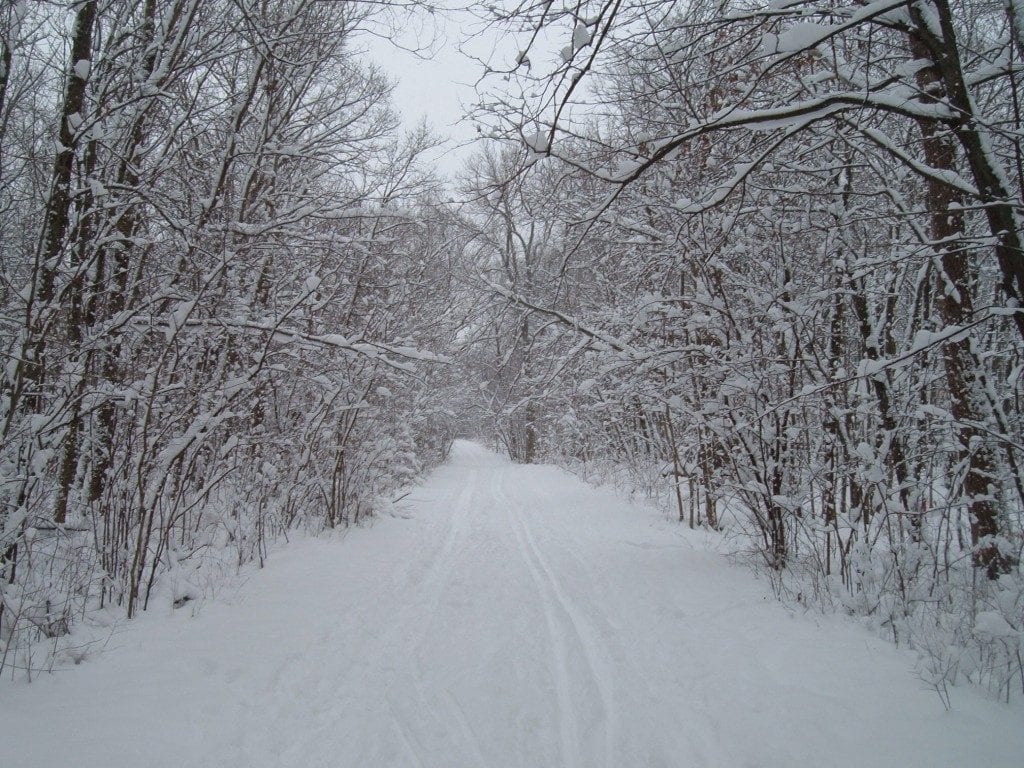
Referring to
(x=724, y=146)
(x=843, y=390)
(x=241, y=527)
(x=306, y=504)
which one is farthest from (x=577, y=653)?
(x=306, y=504)

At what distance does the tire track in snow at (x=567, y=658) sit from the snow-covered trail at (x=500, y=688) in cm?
2

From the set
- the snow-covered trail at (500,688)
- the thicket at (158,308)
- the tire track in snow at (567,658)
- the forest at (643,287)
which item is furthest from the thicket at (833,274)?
the thicket at (158,308)

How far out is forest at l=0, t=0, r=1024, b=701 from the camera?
3.00 meters

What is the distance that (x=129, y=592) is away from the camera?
4195 mm

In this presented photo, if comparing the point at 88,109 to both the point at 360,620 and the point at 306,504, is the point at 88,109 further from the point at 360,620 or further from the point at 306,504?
the point at 306,504

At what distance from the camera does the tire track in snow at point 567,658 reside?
2.74 meters

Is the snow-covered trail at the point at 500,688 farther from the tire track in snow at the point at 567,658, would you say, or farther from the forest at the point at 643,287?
the forest at the point at 643,287

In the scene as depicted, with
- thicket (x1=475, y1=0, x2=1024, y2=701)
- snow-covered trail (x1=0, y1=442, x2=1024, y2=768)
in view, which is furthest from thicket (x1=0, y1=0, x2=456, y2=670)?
thicket (x1=475, y1=0, x2=1024, y2=701)

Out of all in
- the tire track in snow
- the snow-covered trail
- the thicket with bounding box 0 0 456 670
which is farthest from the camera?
the thicket with bounding box 0 0 456 670

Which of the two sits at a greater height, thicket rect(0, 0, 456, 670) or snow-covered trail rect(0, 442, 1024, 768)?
thicket rect(0, 0, 456, 670)

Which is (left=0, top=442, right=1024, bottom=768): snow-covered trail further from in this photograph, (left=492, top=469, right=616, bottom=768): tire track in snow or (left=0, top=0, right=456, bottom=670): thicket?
(left=0, top=0, right=456, bottom=670): thicket

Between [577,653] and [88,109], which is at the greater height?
[88,109]

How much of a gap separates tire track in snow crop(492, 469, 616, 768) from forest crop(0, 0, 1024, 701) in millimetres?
1867

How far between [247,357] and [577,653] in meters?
5.01
